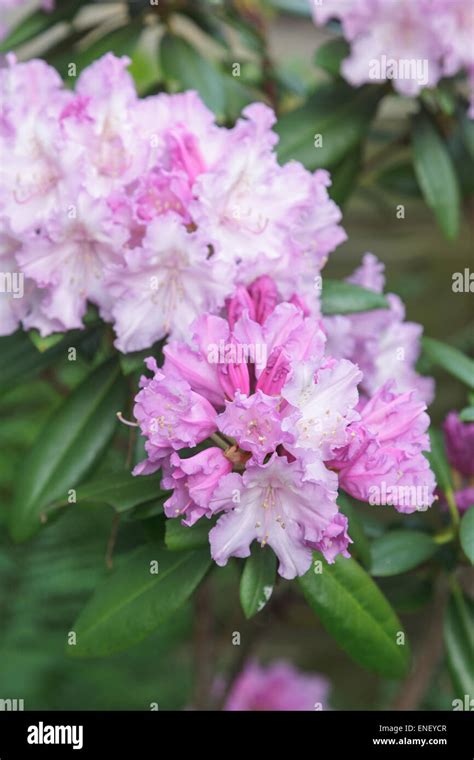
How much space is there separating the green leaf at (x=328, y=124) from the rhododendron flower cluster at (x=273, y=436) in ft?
1.92

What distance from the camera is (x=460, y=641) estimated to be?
4.36ft

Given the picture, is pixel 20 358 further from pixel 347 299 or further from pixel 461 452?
pixel 461 452

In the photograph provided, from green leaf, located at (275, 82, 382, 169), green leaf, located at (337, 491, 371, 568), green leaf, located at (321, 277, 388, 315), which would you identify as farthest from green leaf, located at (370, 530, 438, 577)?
green leaf, located at (275, 82, 382, 169)

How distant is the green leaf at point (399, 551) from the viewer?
122 centimetres

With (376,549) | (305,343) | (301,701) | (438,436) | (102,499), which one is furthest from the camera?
(301,701)

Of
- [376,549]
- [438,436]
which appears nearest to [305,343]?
[376,549]

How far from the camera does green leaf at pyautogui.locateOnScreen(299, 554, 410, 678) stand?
1070 millimetres

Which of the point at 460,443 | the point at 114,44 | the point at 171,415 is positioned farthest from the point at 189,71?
the point at 171,415

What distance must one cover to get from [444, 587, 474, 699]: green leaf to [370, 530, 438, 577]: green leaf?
0.40ft

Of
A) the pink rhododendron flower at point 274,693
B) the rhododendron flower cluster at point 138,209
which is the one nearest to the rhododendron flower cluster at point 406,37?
the rhododendron flower cluster at point 138,209

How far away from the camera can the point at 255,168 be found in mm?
1131

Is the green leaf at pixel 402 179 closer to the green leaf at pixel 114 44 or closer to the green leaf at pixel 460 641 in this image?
the green leaf at pixel 114 44

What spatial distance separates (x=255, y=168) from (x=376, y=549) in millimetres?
474
